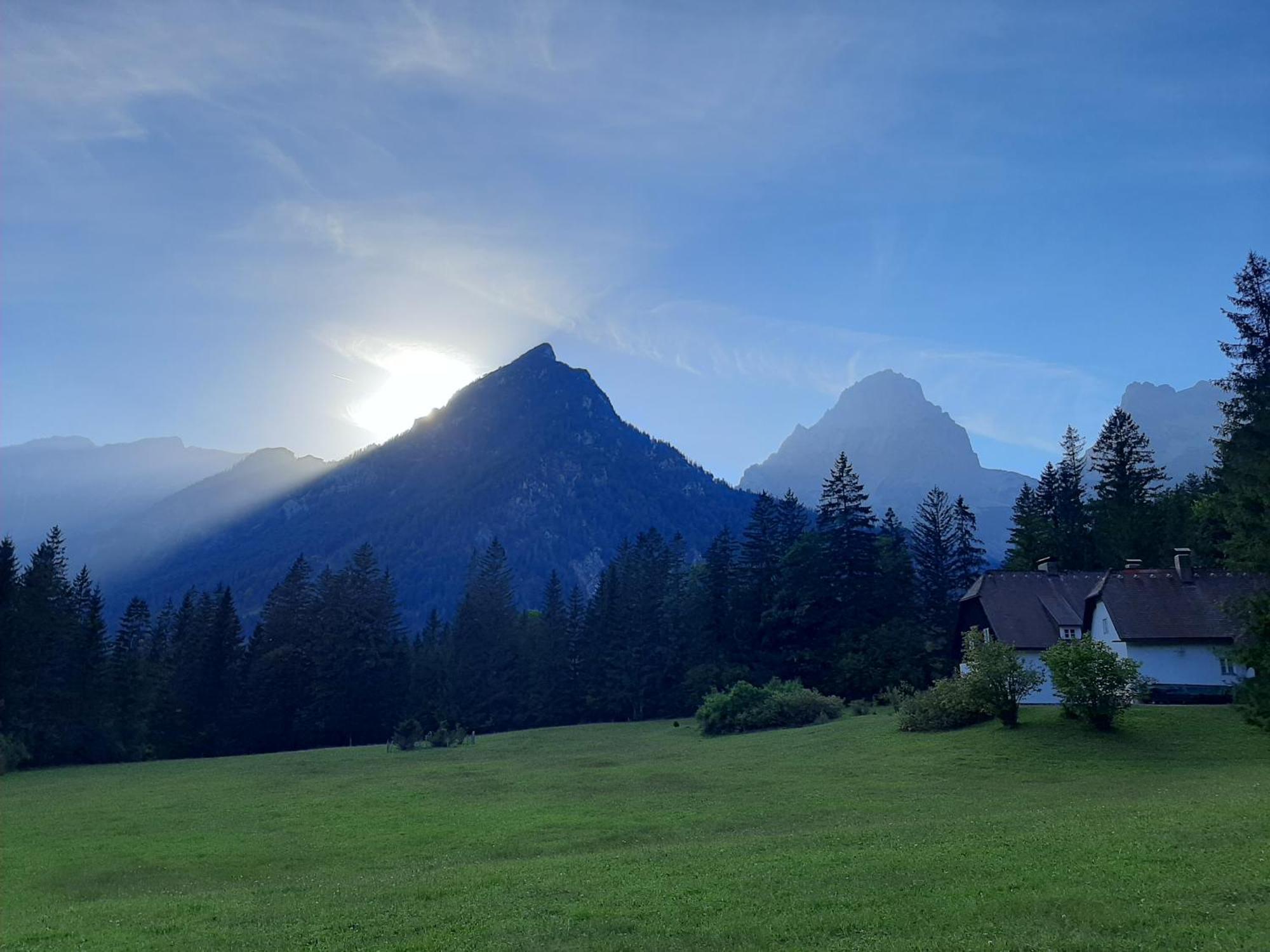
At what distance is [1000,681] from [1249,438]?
19.0 m

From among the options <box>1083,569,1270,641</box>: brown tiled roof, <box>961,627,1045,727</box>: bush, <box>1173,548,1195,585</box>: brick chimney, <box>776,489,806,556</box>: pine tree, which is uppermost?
<box>776,489,806,556</box>: pine tree

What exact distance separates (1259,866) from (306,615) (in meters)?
74.8

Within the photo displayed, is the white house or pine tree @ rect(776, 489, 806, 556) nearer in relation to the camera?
the white house

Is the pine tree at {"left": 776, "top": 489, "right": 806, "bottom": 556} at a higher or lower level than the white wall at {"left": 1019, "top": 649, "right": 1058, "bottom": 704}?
higher

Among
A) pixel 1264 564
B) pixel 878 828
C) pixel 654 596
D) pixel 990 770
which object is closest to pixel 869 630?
pixel 654 596

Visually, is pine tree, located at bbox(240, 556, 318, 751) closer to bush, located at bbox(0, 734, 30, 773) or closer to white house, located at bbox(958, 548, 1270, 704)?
bush, located at bbox(0, 734, 30, 773)

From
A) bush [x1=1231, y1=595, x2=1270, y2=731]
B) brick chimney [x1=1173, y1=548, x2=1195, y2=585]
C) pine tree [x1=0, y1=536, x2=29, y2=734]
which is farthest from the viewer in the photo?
pine tree [x1=0, y1=536, x2=29, y2=734]

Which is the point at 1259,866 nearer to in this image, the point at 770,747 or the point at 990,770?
the point at 990,770

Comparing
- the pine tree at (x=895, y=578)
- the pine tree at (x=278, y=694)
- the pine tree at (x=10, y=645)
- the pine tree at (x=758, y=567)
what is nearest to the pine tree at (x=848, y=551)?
the pine tree at (x=895, y=578)

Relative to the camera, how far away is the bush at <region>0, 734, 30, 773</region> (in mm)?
44781

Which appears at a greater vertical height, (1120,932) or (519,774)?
(1120,932)

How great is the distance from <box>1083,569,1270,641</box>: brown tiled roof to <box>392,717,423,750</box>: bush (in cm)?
4184

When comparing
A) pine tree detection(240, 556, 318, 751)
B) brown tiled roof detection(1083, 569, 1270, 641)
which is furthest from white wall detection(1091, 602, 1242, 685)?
pine tree detection(240, 556, 318, 751)

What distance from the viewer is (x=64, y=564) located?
233ft
